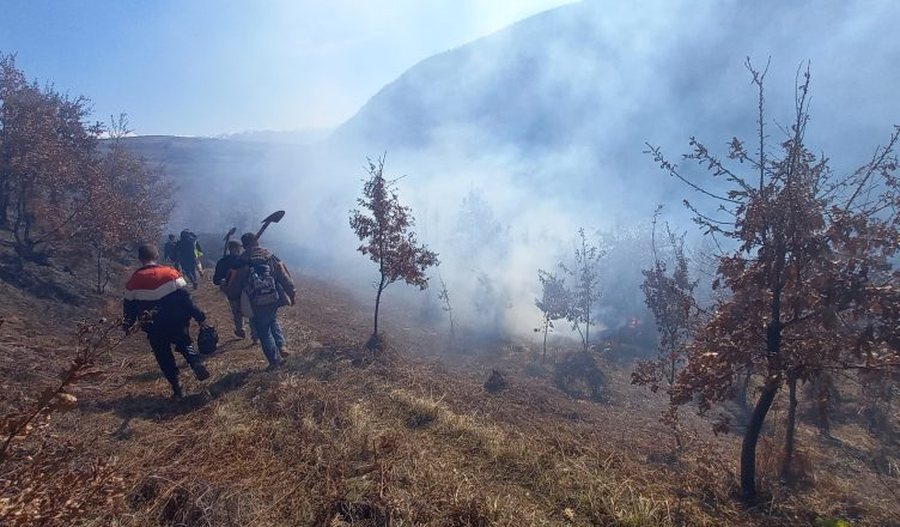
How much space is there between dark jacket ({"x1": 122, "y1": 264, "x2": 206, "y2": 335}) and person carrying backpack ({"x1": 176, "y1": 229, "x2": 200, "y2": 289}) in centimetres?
874

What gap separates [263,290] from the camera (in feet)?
21.2

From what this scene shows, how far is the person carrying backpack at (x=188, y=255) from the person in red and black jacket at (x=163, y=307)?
28.2 feet

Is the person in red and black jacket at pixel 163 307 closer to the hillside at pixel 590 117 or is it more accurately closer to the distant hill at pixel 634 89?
the hillside at pixel 590 117

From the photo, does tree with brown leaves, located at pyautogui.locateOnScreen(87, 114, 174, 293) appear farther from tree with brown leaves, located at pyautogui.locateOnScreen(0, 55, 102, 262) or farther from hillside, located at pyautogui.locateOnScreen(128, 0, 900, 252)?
hillside, located at pyautogui.locateOnScreen(128, 0, 900, 252)

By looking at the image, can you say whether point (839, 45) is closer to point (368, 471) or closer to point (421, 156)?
point (421, 156)

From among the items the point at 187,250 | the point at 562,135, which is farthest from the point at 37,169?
the point at 562,135

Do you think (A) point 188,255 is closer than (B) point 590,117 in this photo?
Yes

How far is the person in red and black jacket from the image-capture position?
5129 millimetres

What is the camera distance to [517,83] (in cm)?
7606

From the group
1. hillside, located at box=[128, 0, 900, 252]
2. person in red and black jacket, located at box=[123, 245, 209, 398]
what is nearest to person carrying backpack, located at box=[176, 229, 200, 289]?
person in red and black jacket, located at box=[123, 245, 209, 398]

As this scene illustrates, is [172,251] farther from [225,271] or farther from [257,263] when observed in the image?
[257,263]

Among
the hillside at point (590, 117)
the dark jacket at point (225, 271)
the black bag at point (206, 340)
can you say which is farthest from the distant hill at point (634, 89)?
the black bag at point (206, 340)

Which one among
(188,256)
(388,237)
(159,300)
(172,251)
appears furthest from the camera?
(172,251)

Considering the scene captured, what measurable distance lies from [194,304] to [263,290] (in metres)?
1.11
